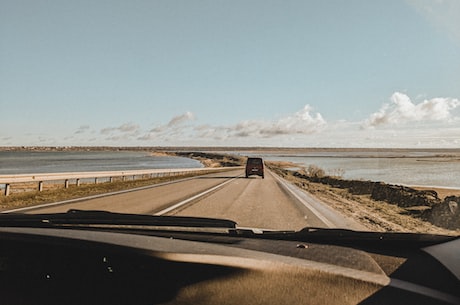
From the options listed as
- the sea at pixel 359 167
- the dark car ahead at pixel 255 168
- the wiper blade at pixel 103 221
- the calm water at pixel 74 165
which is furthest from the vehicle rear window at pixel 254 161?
the wiper blade at pixel 103 221

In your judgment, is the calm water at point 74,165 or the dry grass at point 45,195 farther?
the calm water at point 74,165

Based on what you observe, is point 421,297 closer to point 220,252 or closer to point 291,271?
point 291,271

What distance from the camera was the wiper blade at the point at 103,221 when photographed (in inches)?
157

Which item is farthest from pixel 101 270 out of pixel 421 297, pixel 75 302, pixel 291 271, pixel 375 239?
pixel 375 239

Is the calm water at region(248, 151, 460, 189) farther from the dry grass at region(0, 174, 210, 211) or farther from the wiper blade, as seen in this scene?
the wiper blade

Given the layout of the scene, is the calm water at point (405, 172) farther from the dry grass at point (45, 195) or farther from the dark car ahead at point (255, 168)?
the dry grass at point (45, 195)

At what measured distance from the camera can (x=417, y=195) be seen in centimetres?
1595

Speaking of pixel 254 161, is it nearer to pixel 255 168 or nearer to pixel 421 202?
pixel 255 168

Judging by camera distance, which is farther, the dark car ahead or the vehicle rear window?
the vehicle rear window

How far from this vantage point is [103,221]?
411 centimetres

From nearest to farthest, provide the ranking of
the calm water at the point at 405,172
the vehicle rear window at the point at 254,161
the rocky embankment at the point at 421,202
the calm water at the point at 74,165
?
the rocky embankment at the point at 421,202 < the calm water at the point at 405,172 < the vehicle rear window at the point at 254,161 < the calm water at the point at 74,165

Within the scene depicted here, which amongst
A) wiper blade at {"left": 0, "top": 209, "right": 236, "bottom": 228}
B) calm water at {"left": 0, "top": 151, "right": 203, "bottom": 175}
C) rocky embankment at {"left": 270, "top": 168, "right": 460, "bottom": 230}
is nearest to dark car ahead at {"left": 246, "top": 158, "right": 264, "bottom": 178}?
rocky embankment at {"left": 270, "top": 168, "right": 460, "bottom": 230}

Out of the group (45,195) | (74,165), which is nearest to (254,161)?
(45,195)

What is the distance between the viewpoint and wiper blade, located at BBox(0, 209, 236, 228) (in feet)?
13.1
